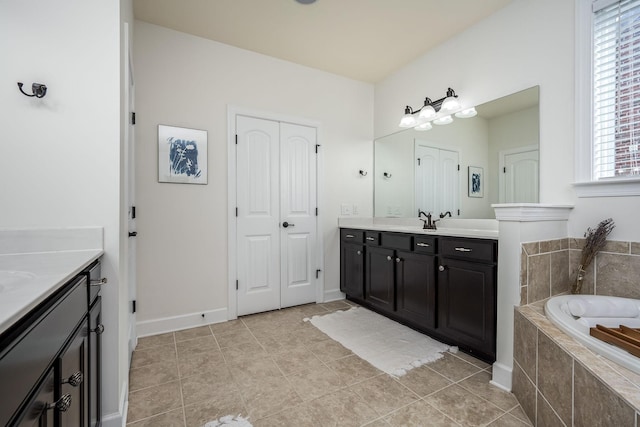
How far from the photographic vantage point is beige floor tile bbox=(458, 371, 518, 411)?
1630 mm

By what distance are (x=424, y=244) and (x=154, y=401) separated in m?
2.07

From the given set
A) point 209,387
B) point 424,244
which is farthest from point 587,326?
point 209,387

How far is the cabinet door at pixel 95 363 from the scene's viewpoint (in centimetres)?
116

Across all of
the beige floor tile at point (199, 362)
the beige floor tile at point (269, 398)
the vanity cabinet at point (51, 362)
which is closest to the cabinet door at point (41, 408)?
the vanity cabinet at point (51, 362)

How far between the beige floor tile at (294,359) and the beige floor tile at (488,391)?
96 cm

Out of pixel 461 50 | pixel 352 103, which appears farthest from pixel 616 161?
pixel 352 103

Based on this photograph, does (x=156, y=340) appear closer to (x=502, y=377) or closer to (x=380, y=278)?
(x=380, y=278)

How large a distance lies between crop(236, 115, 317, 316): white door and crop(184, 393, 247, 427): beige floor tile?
132 cm

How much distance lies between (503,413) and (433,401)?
1.10 feet

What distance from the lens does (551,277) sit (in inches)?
75.3

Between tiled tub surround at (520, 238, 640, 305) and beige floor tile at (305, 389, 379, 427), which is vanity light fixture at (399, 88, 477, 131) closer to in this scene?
tiled tub surround at (520, 238, 640, 305)

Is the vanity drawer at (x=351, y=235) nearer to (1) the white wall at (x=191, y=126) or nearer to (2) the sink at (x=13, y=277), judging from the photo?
(1) the white wall at (x=191, y=126)

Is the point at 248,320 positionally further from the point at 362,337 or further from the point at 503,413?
the point at 503,413

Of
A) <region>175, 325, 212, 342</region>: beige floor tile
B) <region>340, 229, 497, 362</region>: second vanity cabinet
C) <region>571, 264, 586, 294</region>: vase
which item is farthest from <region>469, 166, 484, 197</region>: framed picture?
<region>175, 325, 212, 342</region>: beige floor tile
